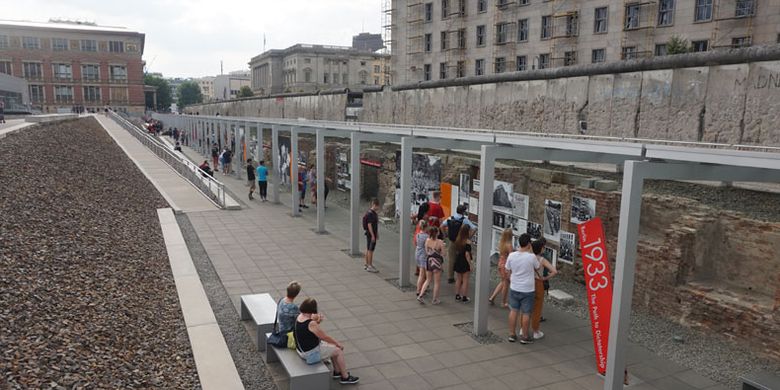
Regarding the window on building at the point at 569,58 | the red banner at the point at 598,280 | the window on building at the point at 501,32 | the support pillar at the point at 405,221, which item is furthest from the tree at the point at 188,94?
the red banner at the point at 598,280

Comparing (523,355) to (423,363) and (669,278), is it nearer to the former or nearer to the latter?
(423,363)

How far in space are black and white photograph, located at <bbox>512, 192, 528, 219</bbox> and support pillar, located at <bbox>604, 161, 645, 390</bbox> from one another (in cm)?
489

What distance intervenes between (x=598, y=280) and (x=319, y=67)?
89.7 m

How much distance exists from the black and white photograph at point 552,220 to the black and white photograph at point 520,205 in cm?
39

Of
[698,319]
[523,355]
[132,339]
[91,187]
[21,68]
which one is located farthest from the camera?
[21,68]

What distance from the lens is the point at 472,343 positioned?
25.6ft

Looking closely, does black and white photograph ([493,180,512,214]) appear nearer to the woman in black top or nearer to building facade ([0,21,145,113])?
the woman in black top

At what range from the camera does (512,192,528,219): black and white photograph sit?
1085 centimetres

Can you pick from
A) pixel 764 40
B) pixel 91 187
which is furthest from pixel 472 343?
pixel 764 40

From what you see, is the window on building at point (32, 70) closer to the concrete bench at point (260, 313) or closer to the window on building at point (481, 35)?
the window on building at point (481, 35)

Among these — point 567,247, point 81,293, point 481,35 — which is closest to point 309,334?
point 81,293

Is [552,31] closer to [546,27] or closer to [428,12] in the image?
[546,27]

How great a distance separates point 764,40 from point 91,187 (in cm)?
2776

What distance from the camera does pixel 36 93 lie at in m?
83.8
